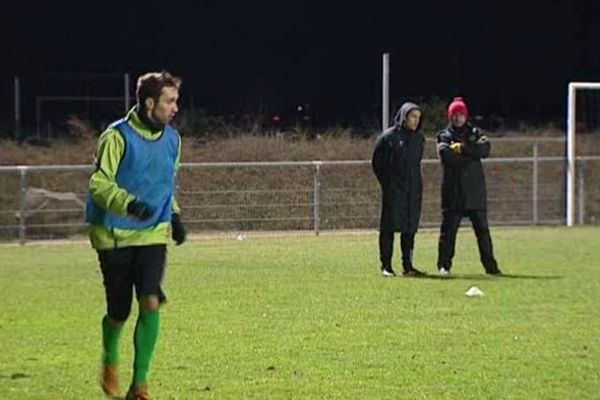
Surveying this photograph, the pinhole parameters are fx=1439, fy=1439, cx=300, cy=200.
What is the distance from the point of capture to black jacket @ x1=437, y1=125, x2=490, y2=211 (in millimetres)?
16297

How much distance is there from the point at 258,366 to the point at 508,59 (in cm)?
3569

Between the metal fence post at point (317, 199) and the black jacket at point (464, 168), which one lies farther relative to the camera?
the metal fence post at point (317, 199)

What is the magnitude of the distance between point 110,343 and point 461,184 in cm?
856

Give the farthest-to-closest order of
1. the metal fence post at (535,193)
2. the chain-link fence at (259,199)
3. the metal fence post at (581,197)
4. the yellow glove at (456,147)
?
the metal fence post at (535,193), the metal fence post at (581,197), the chain-link fence at (259,199), the yellow glove at (456,147)

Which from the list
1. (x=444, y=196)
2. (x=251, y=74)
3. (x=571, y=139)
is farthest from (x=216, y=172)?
(x=251, y=74)

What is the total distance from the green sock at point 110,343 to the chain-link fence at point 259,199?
1639 cm

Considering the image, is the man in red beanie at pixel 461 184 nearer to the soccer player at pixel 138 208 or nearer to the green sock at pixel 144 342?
the soccer player at pixel 138 208

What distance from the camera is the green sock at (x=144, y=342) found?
811cm

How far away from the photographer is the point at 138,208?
26.6 ft

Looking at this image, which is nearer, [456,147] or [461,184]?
[456,147]

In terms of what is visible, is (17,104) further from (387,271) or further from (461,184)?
(461,184)

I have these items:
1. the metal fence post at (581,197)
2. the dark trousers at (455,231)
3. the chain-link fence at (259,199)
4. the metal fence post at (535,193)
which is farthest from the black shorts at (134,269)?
the metal fence post at (535,193)

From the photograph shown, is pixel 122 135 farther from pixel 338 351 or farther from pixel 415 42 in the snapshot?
pixel 415 42

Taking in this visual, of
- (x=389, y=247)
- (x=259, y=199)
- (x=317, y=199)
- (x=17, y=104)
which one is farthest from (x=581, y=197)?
(x=17, y=104)
